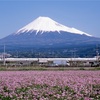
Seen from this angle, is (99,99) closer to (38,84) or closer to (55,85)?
(55,85)

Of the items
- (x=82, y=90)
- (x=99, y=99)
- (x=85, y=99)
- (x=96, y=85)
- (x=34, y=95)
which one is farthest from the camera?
(x=96, y=85)

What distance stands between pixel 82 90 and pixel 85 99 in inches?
84.3

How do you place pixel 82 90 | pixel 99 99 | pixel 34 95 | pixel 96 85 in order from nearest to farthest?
pixel 99 99 → pixel 34 95 → pixel 82 90 → pixel 96 85

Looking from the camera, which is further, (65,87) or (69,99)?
(65,87)

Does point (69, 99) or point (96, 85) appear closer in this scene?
point (69, 99)

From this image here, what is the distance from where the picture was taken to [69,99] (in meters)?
8.21

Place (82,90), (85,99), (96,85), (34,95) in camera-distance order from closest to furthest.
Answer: (85,99), (34,95), (82,90), (96,85)

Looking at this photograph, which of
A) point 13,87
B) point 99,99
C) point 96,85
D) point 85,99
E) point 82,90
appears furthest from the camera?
point 96,85

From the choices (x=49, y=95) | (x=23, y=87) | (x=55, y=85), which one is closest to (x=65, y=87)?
(x=55, y=85)

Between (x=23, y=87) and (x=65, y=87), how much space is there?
135 cm

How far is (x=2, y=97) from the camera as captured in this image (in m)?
9.08

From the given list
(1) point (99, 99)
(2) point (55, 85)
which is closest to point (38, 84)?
(2) point (55, 85)

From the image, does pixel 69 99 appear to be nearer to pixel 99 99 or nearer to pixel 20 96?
pixel 99 99

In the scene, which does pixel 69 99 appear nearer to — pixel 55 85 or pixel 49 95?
pixel 49 95
